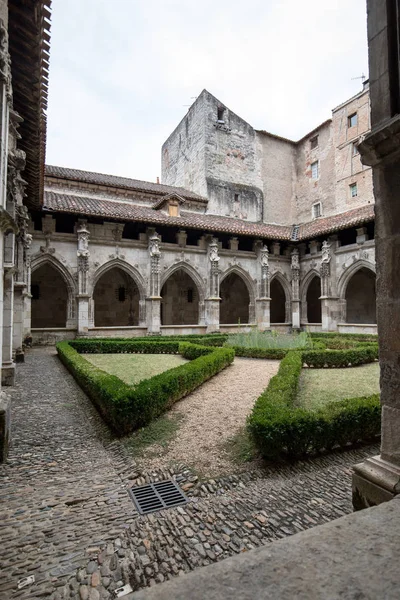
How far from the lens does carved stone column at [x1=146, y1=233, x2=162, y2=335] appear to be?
17.0 metres

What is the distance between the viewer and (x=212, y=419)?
5160 millimetres

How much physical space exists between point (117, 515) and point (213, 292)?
16301 millimetres

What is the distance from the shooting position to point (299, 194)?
27562 millimetres

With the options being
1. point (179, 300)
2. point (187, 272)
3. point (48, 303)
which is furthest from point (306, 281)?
point (48, 303)

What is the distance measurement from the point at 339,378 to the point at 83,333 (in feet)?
37.7

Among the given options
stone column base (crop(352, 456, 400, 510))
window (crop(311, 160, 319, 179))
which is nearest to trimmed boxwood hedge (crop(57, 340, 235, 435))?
stone column base (crop(352, 456, 400, 510))

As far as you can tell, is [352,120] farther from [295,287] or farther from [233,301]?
[233,301]

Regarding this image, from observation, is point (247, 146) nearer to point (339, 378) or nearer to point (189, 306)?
point (189, 306)

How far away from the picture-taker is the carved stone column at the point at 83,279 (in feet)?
50.8

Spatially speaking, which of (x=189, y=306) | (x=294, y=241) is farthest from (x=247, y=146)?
(x=189, y=306)

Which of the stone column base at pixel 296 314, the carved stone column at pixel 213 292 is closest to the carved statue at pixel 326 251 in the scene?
the stone column base at pixel 296 314

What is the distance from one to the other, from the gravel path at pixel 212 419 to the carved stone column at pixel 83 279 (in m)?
9.12

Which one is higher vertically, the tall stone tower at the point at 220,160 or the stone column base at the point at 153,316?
the tall stone tower at the point at 220,160

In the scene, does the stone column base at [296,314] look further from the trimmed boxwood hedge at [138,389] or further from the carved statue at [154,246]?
the trimmed boxwood hedge at [138,389]
